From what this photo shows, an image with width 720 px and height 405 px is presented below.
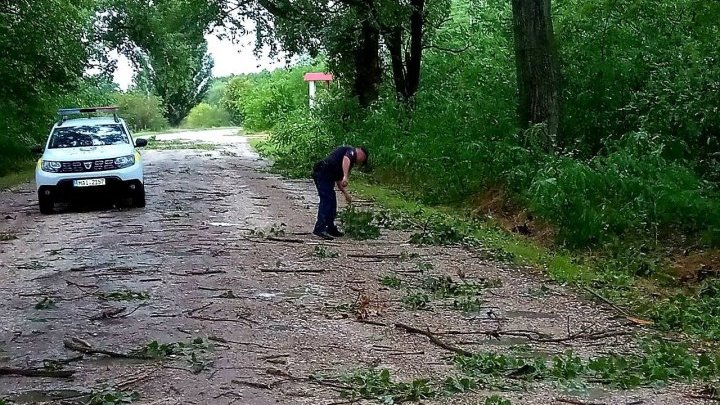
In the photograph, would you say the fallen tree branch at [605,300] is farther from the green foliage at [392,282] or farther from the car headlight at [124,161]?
the car headlight at [124,161]

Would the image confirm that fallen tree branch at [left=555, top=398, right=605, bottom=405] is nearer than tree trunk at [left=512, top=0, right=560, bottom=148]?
Yes

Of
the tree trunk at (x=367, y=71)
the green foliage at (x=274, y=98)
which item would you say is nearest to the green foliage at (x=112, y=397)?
the tree trunk at (x=367, y=71)

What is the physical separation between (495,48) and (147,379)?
1435 centimetres

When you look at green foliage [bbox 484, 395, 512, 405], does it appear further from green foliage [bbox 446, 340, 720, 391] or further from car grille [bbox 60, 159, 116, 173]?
car grille [bbox 60, 159, 116, 173]

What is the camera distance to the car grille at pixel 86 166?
15164 mm

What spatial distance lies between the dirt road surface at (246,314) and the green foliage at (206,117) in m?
68.5

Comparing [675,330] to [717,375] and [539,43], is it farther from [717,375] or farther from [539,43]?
[539,43]

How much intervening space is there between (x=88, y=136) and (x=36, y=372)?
35.0ft

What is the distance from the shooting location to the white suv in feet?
49.8

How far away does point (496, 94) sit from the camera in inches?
658

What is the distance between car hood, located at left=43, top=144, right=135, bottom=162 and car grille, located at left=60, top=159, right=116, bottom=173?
7 cm

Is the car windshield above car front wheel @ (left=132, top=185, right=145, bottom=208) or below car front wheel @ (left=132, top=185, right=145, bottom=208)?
above

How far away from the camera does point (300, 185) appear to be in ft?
66.2

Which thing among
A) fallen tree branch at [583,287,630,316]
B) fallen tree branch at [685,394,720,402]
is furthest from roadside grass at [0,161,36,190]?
fallen tree branch at [685,394,720,402]
